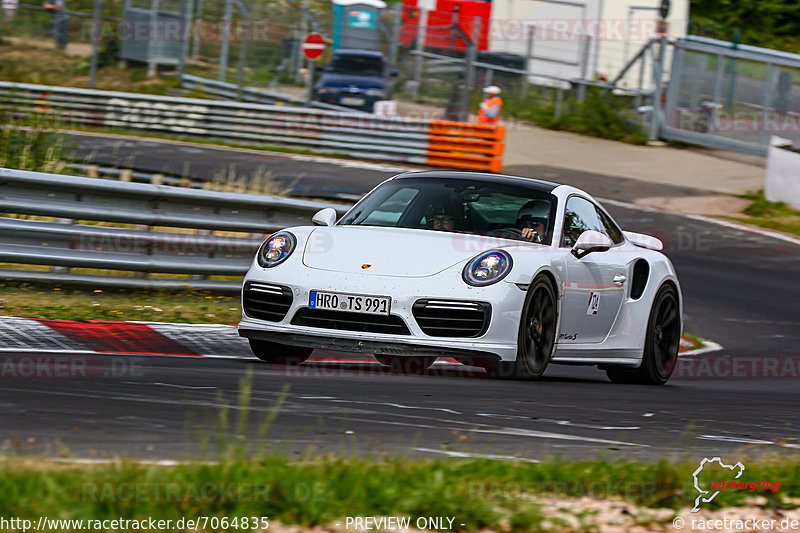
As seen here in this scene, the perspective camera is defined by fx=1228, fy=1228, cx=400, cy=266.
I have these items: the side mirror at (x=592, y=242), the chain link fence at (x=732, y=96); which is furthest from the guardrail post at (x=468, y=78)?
the side mirror at (x=592, y=242)

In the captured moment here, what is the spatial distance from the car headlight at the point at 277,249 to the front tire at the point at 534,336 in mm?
1342

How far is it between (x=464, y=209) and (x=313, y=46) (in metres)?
19.5

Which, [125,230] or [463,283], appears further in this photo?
[125,230]

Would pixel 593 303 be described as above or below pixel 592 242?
below

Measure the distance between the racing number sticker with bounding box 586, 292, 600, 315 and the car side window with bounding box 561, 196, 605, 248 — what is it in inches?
13.9

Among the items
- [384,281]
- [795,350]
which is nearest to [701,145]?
[795,350]

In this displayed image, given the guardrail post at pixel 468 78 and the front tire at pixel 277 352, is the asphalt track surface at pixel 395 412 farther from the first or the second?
the guardrail post at pixel 468 78

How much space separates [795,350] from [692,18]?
3218 centimetres

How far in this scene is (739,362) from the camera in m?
10.2

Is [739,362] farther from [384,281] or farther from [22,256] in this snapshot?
[22,256]

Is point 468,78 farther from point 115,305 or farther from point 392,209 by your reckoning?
point 392,209

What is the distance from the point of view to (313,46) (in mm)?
26578

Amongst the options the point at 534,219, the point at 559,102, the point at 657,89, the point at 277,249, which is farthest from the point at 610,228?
the point at 559,102

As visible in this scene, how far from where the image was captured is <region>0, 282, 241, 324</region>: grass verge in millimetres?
8383
